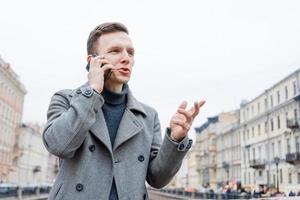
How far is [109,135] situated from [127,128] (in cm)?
10

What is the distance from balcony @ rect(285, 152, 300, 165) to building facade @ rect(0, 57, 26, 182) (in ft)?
116

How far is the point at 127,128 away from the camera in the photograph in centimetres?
219

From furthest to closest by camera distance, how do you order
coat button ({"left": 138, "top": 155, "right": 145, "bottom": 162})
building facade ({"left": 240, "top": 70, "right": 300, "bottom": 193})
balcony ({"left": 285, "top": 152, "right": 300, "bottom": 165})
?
building facade ({"left": 240, "top": 70, "right": 300, "bottom": 193}), balcony ({"left": 285, "top": 152, "right": 300, "bottom": 165}), coat button ({"left": 138, "top": 155, "right": 145, "bottom": 162})

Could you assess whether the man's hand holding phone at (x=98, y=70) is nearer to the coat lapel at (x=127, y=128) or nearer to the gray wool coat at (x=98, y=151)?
the gray wool coat at (x=98, y=151)

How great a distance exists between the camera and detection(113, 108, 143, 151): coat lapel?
2.15 meters

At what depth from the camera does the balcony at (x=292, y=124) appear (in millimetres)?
41066

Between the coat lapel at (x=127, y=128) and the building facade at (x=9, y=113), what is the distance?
51.3 m

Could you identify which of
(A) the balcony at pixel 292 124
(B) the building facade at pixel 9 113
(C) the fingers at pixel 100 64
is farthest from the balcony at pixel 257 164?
(C) the fingers at pixel 100 64

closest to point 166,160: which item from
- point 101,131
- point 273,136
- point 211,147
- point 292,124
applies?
point 101,131

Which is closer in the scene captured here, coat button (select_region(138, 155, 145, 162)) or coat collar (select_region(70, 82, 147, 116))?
coat button (select_region(138, 155, 145, 162))

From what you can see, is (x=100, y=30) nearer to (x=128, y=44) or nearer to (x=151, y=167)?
(x=128, y=44)

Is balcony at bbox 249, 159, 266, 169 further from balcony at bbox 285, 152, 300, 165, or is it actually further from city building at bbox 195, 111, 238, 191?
city building at bbox 195, 111, 238, 191

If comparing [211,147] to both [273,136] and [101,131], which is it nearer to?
[273,136]

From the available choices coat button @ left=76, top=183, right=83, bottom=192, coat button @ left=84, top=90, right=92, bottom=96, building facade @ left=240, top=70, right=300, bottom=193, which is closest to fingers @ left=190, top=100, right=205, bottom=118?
coat button @ left=84, top=90, right=92, bottom=96
